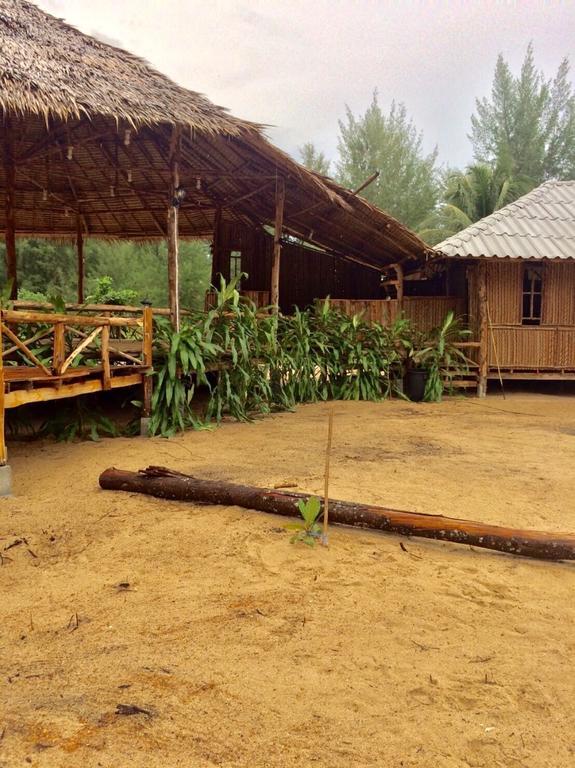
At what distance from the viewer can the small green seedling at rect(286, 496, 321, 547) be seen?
11.3 feet

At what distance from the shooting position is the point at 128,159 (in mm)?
8641

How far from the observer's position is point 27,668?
2227 mm

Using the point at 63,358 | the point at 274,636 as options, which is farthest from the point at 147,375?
the point at 274,636

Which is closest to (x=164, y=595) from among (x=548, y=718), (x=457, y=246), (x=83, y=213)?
(x=548, y=718)

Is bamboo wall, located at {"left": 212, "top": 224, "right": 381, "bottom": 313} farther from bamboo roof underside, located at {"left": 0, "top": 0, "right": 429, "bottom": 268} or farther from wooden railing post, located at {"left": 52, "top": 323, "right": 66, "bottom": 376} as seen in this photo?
wooden railing post, located at {"left": 52, "top": 323, "right": 66, "bottom": 376}

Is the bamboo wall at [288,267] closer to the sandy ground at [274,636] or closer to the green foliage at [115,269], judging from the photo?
the sandy ground at [274,636]

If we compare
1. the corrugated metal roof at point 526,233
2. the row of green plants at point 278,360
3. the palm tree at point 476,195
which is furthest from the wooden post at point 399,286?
the palm tree at point 476,195

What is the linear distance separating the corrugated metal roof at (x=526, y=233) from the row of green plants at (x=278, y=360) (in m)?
1.37

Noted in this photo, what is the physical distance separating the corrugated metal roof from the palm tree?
1027 centimetres

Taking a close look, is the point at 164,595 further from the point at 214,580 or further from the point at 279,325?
the point at 279,325

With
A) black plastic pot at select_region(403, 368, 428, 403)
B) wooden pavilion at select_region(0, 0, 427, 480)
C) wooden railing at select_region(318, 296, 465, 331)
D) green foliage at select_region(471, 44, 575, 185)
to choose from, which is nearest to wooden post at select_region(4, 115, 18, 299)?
wooden pavilion at select_region(0, 0, 427, 480)

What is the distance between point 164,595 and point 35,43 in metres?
6.25

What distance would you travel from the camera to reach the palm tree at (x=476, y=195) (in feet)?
73.4

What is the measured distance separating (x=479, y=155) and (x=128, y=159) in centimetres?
2324
